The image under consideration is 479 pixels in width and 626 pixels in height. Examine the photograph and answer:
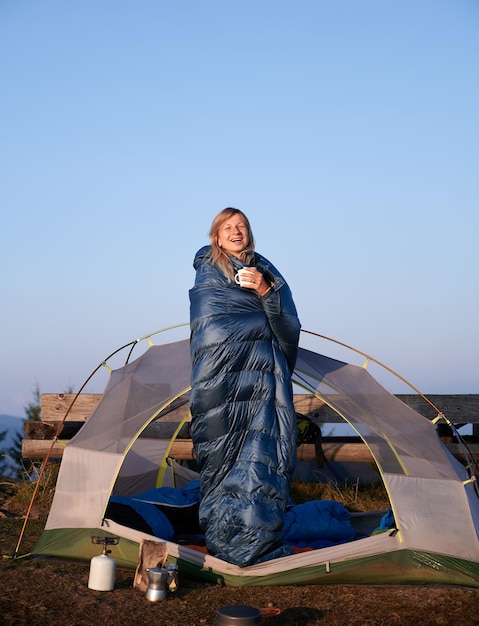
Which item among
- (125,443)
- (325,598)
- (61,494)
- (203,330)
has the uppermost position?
(203,330)

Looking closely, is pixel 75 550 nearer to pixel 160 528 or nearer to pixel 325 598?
pixel 160 528

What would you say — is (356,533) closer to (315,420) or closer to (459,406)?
(315,420)

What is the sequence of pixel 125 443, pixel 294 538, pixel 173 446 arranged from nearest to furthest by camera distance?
pixel 125 443 → pixel 294 538 → pixel 173 446

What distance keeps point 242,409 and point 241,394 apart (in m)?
0.10

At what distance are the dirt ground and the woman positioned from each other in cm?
38

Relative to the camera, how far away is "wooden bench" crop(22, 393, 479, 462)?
7574mm

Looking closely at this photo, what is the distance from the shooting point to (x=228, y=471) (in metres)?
5.06

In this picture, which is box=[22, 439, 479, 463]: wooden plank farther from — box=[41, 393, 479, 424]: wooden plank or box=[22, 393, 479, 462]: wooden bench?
box=[41, 393, 479, 424]: wooden plank

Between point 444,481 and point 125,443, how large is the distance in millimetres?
2224

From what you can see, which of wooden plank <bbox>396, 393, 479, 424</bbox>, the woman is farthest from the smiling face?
wooden plank <bbox>396, 393, 479, 424</bbox>

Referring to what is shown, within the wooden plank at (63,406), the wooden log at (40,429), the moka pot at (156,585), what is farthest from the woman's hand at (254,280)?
the wooden log at (40,429)

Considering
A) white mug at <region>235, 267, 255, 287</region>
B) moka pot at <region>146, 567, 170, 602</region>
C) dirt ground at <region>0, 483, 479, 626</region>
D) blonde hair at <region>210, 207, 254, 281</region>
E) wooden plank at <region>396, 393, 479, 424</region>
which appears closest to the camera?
dirt ground at <region>0, 483, 479, 626</region>

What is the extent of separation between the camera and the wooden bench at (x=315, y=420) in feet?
24.8

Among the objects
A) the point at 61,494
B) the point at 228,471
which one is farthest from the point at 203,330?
the point at 61,494
